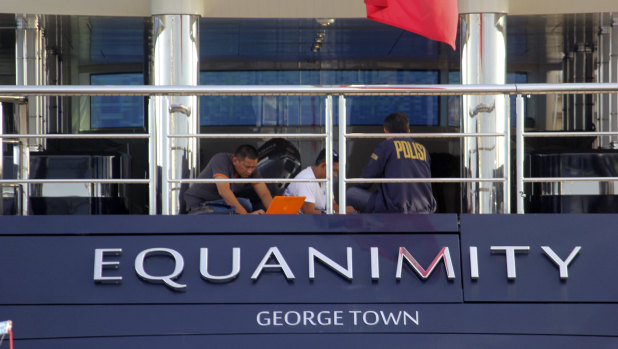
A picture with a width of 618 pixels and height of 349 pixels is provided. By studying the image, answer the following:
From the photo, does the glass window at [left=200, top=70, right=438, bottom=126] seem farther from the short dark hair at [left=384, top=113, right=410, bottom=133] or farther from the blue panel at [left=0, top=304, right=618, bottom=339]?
the blue panel at [left=0, top=304, right=618, bottom=339]

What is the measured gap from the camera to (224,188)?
6340 millimetres

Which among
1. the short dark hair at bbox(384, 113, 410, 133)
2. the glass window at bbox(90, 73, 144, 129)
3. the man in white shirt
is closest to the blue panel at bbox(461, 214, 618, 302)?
the short dark hair at bbox(384, 113, 410, 133)

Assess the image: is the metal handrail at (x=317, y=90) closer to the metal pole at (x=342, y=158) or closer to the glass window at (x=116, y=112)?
the metal pole at (x=342, y=158)

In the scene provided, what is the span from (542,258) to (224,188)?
2468 mm

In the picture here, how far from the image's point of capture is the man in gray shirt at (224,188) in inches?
247

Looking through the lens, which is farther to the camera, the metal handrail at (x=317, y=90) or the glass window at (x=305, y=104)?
the glass window at (x=305, y=104)

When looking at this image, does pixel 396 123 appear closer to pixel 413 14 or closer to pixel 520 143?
pixel 413 14

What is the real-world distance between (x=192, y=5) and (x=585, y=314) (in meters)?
5.10

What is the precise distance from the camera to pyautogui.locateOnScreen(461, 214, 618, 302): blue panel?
17.1 feet

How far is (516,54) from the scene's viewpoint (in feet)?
37.3

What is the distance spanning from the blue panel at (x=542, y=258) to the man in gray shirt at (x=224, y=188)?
186 cm

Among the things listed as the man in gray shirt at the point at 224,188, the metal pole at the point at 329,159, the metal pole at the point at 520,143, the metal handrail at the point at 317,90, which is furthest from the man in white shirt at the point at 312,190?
the metal pole at the point at 520,143

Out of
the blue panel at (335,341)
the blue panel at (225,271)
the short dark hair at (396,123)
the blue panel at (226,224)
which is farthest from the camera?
the short dark hair at (396,123)

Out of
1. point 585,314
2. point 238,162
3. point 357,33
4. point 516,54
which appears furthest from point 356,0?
point 585,314
